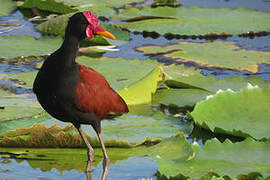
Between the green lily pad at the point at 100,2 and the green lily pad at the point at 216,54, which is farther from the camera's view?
the green lily pad at the point at 100,2

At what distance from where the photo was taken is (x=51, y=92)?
192cm

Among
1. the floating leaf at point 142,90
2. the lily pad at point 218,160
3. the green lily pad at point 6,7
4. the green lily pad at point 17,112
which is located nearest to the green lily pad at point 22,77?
the green lily pad at point 17,112

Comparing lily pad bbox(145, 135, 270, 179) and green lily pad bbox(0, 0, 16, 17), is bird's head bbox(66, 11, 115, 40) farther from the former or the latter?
green lily pad bbox(0, 0, 16, 17)

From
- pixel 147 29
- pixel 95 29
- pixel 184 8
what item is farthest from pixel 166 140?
pixel 184 8

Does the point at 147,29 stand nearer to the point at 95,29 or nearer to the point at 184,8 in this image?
the point at 184,8

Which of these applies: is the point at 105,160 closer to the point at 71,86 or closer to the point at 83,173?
the point at 83,173

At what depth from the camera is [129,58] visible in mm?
3598

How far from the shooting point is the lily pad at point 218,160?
6.10ft

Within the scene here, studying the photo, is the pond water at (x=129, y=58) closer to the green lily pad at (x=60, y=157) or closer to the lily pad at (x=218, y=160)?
the green lily pad at (x=60, y=157)

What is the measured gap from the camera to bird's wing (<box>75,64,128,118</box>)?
6.52ft

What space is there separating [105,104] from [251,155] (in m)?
0.55

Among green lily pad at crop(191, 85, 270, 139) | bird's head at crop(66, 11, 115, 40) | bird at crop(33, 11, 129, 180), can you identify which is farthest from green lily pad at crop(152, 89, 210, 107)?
bird's head at crop(66, 11, 115, 40)

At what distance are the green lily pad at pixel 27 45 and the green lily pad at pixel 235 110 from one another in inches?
52.1

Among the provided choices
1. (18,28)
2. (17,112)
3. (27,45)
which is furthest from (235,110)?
(18,28)
